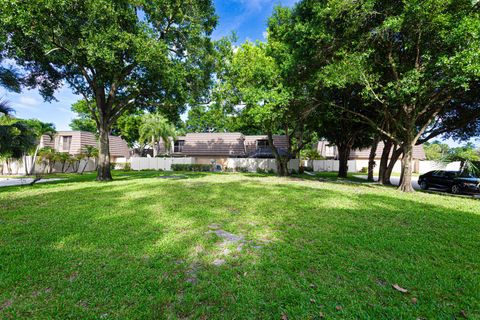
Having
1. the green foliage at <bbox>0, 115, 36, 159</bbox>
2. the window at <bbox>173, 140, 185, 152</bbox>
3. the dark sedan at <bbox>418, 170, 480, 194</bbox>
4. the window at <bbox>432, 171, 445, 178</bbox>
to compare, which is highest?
the window at <bbox>173, 140, 185, 152</bbox>

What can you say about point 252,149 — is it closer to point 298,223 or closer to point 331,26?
point 331,26

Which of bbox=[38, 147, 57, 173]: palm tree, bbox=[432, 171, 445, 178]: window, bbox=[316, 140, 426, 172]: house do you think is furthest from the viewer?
bbox=[316, 140, 426, 172]: house

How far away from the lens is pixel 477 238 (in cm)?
448

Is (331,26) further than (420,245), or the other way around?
(331,26)

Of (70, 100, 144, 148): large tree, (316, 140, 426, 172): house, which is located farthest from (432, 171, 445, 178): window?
(70, 100, 144, 148): large tree

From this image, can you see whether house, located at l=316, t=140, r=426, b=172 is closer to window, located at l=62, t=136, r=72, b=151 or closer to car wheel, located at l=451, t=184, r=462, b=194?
car wheel, located at l=451, t=184, r=462, b=194

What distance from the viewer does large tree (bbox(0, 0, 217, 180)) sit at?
916 centimetres

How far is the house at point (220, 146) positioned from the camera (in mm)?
29062

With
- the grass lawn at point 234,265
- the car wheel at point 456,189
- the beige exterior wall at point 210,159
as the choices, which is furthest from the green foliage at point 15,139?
the car wheel at point 456,189

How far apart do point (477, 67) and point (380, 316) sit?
926 cm

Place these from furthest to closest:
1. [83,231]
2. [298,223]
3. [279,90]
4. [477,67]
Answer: [279,90]
[477,67]
[298,223]
[83,231]

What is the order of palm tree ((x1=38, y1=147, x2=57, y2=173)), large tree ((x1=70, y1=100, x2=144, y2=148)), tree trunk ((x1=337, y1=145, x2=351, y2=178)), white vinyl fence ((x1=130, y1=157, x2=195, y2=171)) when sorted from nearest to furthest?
palm tree ((x1=38, y1=147, x2=57, y2=173))
tree trunk ((x1=337, y1=145, x2=351, y2=178))
white vinyl fence ((x1=130, y1=157, x2=195, y2=171))
large tree ((x1=70, y1=100, x2=144, y2=148))

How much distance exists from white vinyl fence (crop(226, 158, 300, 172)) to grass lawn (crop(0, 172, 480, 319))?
64.1 ft

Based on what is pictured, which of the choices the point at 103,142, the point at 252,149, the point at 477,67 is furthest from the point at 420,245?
the point at 252,149
